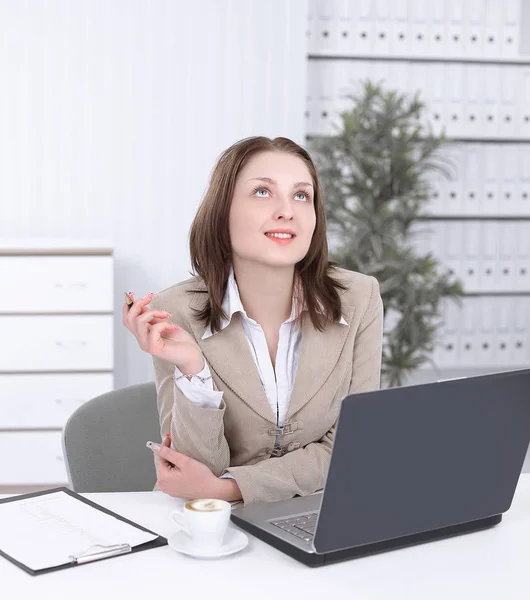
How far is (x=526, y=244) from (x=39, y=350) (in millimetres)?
2553

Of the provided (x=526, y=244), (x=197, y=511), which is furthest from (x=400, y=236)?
(x=197, y=511)

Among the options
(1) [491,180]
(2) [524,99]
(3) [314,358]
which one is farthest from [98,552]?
(2) [524,99]

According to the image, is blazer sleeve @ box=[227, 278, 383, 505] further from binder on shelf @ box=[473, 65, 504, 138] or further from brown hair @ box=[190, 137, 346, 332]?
binder on shelf @ box=[473, 65, 504, 138]

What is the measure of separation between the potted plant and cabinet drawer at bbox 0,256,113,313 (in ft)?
3.52

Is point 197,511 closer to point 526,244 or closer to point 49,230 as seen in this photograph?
point 49,230

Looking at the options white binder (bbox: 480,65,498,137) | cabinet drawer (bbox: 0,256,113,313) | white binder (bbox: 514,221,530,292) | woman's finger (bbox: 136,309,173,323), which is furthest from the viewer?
white binder (bbox: 514,221,530,292)

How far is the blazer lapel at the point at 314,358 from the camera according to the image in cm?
169

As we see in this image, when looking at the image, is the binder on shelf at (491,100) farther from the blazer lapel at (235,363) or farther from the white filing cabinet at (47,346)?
the blazer lapel at (235,363)

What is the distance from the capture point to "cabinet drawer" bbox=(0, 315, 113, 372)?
3545mm

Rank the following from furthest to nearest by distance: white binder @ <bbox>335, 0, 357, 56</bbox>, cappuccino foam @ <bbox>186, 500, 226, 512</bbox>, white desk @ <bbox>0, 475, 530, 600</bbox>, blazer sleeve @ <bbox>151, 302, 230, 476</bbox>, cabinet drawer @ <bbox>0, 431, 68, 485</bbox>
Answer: white binder @ <bbox>335, 0, 357, 56</bbox> → cabinet drawer @ <bbox>0, 431, 68, 485</bbox> → blazer sleeve @ <bbox>151, 302, 230, 476</bbox> → cappuccino foam @ <bbox>186, 500, 226, 512</bbox> → white desk @ <bbox>0, 475, 530, 600</bbox>

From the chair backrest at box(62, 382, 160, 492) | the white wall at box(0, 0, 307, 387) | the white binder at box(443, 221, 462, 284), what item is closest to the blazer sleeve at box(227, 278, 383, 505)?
the chair backrest at box(62, 382, 160, 492)

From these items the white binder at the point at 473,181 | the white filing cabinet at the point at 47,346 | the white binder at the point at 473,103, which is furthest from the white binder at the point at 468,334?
the white filing cabinet at the point at 47,346

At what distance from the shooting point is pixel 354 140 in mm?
3719

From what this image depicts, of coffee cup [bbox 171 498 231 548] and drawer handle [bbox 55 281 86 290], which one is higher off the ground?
drawer handle [bbox 55 281 86 290]
